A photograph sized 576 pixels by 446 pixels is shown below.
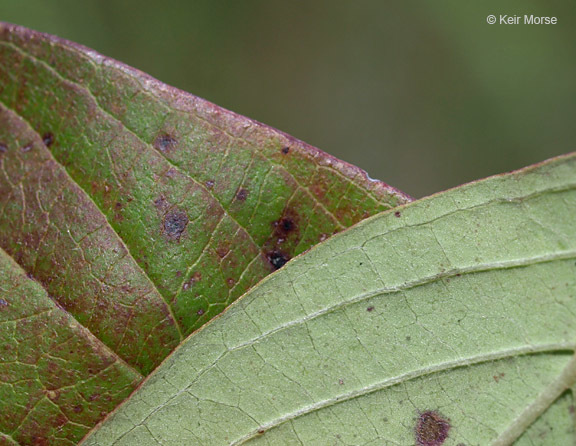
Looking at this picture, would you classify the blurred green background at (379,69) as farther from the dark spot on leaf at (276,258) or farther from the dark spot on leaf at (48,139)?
Result: the dark spot on leaf at (276,258)

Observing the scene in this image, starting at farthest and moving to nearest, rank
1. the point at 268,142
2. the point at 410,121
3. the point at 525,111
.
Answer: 1. the point at 410,121
2. the point at 525,111
3. the point at 268,142

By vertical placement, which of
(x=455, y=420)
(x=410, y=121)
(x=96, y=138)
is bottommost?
(x=455, y=420)

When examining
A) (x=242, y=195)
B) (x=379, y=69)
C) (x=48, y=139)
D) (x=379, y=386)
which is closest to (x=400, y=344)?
(x=379, y=386)

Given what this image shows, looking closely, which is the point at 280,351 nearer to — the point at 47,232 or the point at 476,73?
the point at 47,232

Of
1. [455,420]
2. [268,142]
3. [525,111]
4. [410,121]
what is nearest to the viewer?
[455,420]

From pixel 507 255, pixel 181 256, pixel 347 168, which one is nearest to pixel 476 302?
pixel 507 255

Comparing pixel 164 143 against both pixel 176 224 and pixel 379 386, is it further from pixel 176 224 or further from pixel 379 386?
pixel 379 386

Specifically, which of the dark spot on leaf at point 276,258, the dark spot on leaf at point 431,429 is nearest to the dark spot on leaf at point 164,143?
the dark spot on leaf at point 276,258
